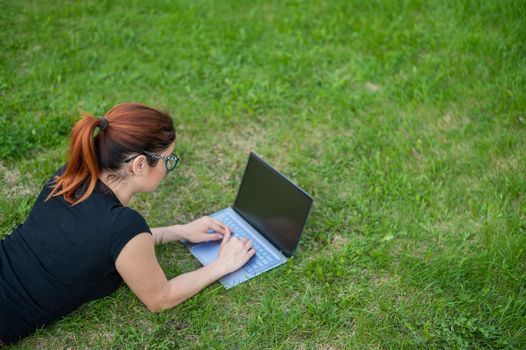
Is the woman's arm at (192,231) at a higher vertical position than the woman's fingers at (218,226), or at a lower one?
lower

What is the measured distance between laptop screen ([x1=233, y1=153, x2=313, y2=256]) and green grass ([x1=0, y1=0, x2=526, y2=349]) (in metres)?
0.21

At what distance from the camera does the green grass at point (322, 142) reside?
3527mm

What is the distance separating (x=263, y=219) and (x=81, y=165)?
53.9 inches

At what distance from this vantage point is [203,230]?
401cm

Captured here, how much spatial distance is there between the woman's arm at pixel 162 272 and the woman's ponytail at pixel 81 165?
0.40m

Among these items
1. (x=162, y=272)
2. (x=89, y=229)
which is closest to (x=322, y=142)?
(x=162, y=272)

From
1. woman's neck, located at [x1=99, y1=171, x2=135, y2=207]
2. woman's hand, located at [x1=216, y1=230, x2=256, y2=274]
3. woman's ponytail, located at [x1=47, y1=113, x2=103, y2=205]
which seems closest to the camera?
woman's ponytail, located at [x1=47, y1=113, x2=103, y2=205]

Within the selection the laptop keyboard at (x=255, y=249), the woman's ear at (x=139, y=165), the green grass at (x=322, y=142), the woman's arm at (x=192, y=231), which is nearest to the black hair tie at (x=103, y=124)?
the woman's ear at (x=139, y=165)

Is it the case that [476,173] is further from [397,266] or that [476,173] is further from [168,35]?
[168,35]

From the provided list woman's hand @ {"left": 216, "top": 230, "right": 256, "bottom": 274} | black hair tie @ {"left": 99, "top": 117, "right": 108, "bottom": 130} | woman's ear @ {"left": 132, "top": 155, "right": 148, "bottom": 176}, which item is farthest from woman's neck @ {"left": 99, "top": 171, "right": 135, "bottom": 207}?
woman's hand @ {"left": 216, "top": 230, "right": 256, "bottom": 274}

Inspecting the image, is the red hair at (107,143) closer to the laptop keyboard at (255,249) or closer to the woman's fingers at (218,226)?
the woman's fingers at (218,226)

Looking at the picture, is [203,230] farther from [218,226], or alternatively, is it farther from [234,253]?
[234,253]

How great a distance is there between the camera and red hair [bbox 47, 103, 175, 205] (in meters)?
3.09

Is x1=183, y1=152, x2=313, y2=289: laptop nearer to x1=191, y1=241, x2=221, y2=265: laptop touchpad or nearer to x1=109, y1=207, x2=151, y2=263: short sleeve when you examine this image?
x1=191, y1=241, x2=221, y2=265: laptop touchpad
